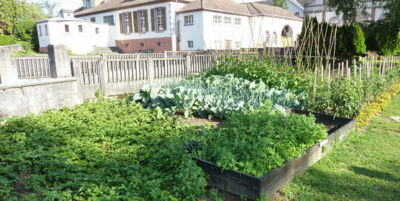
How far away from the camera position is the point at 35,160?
11.6 feet

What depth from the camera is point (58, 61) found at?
728 centimetres

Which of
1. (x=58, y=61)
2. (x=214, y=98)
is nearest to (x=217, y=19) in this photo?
(x=58, y=61)

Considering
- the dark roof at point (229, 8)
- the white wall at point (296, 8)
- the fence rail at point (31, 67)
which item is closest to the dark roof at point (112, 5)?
the dark roof at point (229, 8)

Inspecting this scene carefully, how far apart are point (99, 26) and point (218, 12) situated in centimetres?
1397

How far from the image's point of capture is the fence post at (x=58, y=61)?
724cm

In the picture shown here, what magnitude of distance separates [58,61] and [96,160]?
15.1ft

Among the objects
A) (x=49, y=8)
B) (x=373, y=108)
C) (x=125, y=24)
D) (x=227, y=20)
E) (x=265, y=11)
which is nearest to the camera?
(x=373, y=108)

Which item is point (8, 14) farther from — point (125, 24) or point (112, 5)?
point (125, 24)

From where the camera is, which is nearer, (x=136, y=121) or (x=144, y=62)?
(x=136, y=121)

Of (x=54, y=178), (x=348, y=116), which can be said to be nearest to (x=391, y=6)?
(x=348, y=116)

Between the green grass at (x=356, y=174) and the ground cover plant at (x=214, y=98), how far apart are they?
156cm

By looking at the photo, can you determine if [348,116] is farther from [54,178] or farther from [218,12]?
[218,12]

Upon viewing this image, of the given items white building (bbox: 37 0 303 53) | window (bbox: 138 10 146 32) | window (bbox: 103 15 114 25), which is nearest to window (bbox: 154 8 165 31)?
white building (bbox: 37 0 303 53)

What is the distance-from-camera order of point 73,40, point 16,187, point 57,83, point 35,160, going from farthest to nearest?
point 73,40 → point 57,83 → point 35,160 → point 16,187
